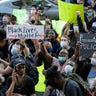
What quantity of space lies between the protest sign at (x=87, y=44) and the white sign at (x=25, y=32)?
77 centimetres

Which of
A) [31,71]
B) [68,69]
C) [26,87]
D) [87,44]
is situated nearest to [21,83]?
[26,87]

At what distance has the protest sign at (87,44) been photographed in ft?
34.4

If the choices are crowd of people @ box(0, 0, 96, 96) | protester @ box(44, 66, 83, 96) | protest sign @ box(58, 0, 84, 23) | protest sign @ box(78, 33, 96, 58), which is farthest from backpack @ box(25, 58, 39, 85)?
protest sign @ box(58, 0, 84, 23)

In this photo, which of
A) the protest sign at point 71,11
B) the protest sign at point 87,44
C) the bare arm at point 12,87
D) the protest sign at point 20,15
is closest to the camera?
the bare arm at point 12,87

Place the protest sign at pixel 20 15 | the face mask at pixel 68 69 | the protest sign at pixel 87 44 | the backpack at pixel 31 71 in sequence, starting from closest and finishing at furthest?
the backpack at pixel 31 71 → the face mask at pixel 68 69 → the protest sign at pixel 87 44 → the protest sign at pixel 20 15

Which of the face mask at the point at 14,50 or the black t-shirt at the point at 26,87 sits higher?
the face mask at the point at 14,50

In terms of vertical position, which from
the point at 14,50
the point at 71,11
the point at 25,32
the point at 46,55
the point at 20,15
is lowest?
the point at 46,55

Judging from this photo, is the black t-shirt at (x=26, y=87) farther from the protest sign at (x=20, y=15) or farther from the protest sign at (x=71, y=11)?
the protest sign at (x=20, y=15)

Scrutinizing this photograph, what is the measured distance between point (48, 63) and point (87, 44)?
82cm

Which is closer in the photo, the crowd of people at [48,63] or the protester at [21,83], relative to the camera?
the crowd of people at [48,63]

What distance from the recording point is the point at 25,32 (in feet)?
35.1

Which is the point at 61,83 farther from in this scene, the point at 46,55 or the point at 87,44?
the point at 87,44

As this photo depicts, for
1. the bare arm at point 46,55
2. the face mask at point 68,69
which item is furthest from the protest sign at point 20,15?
the face mask at point 68,69

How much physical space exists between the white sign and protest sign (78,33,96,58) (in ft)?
2.54
